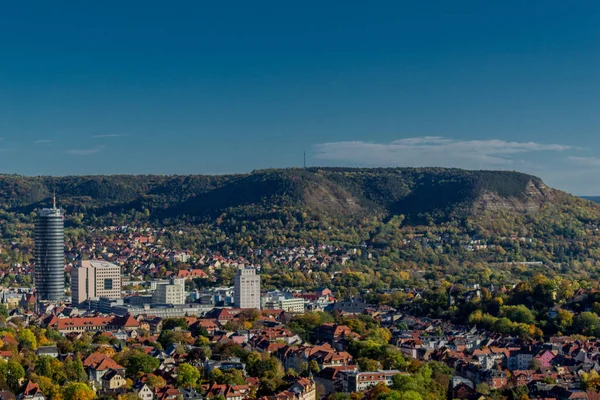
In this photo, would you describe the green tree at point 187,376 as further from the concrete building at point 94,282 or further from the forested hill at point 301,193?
the forested hill at point 301,193

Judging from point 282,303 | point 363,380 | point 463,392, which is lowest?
point 282,303

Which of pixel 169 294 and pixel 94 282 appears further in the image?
pixel 94 282

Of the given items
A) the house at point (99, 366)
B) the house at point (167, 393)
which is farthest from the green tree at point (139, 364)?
the house at point (167, 393)

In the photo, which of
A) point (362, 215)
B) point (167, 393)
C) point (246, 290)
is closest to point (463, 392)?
point (167, 393)

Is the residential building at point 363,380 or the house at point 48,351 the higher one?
the house at point 48,351

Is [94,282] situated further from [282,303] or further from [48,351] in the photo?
[48,351]
